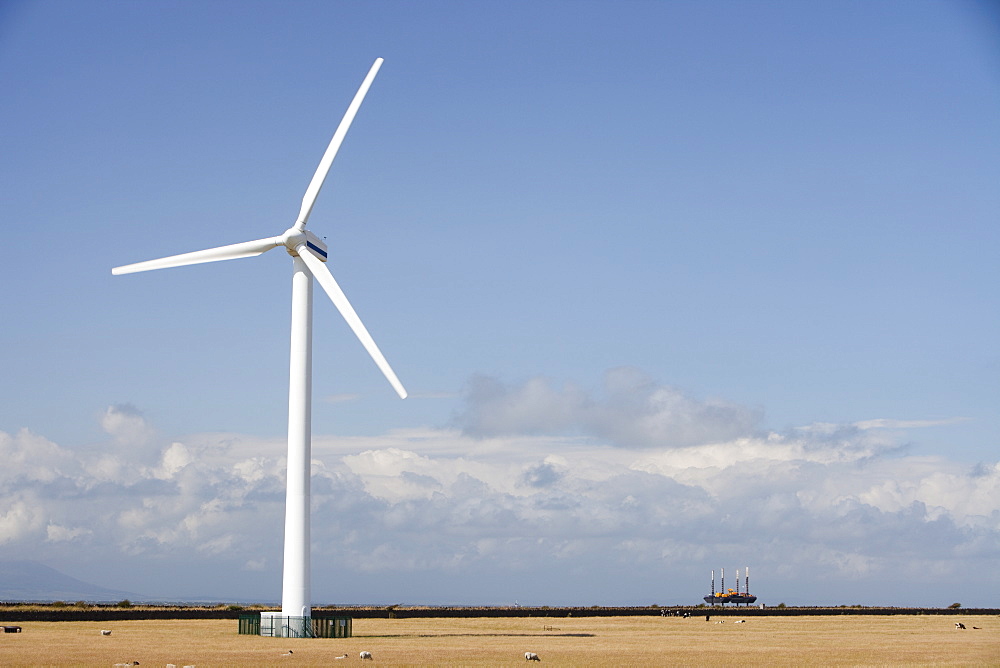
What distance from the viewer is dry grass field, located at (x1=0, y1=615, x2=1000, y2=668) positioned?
62.1 m

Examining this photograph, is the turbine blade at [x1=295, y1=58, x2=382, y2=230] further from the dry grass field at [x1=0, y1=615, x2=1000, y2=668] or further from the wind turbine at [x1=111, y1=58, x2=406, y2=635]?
the dry grass field at [x1=0, y1=615, x2=1000, y2=668]

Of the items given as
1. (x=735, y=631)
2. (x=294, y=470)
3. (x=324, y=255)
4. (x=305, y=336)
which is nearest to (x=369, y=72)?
(x=324, y=255)

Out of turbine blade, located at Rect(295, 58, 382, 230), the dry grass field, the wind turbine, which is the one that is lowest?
the dry grass field

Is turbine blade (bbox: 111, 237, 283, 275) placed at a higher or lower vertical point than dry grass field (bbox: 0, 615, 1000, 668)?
higher

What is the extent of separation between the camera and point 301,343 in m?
87.1

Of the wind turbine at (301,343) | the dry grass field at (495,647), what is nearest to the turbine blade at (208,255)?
the wind turbine at (301,343)

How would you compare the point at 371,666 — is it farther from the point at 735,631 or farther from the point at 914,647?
the point at 735,631

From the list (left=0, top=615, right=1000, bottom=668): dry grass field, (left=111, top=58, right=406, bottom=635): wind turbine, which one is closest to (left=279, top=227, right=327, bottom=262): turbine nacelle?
(left=111, top=58, right=406, bottom=635): wind turbine

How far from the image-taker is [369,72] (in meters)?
89.9

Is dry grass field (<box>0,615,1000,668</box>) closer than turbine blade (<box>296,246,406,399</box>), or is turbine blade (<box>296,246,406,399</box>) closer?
dry grass field (<box>0,615,1000,668</box>)

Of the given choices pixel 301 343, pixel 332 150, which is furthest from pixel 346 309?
pixel 332 150

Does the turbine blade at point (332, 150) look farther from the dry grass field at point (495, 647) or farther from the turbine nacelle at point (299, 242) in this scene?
the dry grass field at point (495, 647)

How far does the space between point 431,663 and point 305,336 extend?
34.9 metres

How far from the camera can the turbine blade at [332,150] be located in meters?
89.4
